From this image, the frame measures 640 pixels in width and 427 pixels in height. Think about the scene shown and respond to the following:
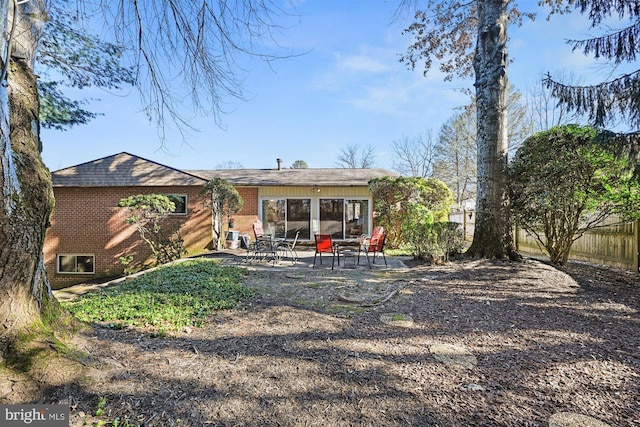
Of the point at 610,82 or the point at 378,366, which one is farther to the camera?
the point at 610,82

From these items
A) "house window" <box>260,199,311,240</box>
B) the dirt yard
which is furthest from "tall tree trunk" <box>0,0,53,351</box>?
"house window" <box>260,199,311,240</box>

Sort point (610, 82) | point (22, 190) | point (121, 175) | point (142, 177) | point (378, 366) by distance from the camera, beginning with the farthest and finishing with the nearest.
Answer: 1. point (121, 175)
2. point (142, 177)
3. point (610, 82)
4. point (378, 366)
5. point (22, 190)

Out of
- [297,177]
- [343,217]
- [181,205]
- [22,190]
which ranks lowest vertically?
[343,217]

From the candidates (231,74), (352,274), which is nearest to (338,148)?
(352,274)

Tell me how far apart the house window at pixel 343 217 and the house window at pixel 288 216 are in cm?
70

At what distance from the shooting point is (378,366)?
2459 millimetres

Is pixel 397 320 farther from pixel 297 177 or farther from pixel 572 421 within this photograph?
pixel 297 177

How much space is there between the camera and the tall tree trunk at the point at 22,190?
76.8 inches

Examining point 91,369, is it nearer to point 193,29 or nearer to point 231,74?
point 231,74

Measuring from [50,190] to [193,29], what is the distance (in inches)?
85.2

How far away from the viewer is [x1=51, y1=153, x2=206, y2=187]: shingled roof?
11.6m

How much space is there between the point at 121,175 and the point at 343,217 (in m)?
9.16

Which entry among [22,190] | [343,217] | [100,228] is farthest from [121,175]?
[22,190]

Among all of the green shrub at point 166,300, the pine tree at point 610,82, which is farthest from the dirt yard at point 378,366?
the pine tree at point 610,82
